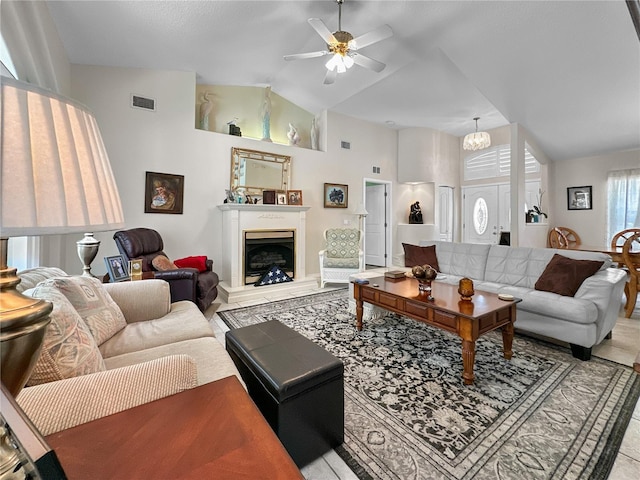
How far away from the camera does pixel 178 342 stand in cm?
160

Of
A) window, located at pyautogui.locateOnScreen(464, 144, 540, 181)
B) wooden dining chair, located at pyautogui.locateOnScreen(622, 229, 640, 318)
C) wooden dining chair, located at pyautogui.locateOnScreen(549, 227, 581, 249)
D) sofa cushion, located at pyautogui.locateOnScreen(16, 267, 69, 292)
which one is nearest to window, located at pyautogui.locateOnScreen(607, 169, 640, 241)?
wooden dining chair, located at pyautogui.locateOnScreen(549, 227, 581, 249)

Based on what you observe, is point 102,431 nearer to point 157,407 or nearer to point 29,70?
point 157,407

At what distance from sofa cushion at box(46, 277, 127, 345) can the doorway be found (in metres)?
5.79

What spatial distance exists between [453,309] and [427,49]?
371cm

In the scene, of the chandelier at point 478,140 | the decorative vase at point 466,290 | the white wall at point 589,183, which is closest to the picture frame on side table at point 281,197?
the decorative vase at point 466,290

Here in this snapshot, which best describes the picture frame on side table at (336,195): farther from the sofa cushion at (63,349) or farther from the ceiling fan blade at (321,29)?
the sofa cushion at (63,349)

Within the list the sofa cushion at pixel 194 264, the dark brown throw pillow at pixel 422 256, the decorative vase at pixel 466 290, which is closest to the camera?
the decorative vase at pixel 466 290

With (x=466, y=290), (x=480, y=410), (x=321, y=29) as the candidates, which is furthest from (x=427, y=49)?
(x=480, y=410)

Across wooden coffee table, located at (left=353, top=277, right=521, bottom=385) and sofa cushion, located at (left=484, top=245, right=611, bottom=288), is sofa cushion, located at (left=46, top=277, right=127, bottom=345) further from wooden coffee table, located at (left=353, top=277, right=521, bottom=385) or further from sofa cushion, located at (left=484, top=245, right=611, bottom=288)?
sofa cushion, located at (left=484, top=245, right=611, bottom=288)

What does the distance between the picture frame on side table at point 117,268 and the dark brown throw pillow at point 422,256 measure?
363 centimetres

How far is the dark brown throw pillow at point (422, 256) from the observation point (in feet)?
13.1

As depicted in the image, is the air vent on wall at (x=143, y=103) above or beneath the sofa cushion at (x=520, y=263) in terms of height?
above

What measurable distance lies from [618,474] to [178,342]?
229 cm

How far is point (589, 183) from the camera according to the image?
5684mm
